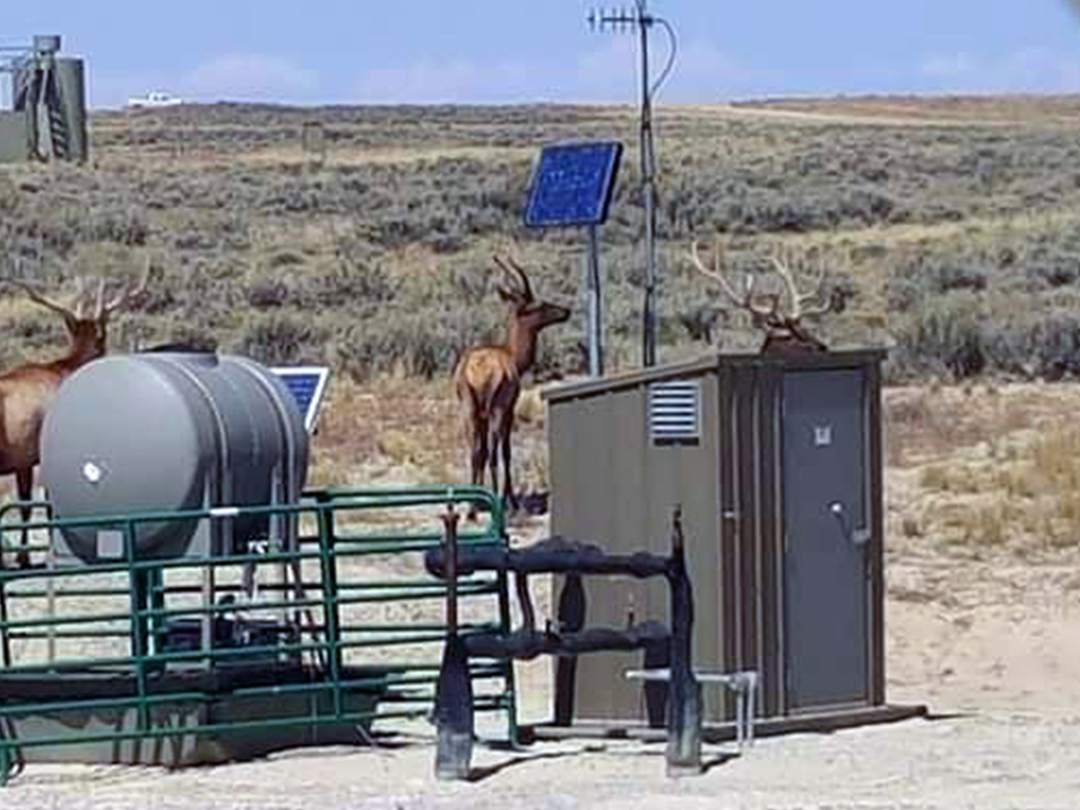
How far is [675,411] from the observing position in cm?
1223

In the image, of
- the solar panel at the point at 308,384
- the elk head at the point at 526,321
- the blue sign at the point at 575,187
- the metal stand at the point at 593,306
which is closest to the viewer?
the solar panel at the point at 308,384

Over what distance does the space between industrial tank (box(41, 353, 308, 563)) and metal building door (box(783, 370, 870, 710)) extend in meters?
2.19

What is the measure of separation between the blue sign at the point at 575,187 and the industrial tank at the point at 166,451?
21.8ft

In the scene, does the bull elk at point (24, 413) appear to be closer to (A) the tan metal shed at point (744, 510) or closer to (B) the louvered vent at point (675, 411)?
(A) the tan metal shed at point (744, 510)

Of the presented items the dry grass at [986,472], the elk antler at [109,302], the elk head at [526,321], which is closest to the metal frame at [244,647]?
the elk antler at [109,302]

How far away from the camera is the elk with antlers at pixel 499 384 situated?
21.9 metres

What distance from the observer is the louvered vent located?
12156mm

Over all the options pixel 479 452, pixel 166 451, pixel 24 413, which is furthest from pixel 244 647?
pixel 479 452

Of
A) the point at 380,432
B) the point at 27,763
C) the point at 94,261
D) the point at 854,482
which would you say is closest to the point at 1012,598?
the point at 854,482

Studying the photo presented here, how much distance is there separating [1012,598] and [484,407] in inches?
193

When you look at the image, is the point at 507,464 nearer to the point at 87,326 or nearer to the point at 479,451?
the point at 479,451

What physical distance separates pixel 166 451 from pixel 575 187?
7872 mm

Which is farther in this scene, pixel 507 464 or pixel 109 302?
Result: pixel 109 302

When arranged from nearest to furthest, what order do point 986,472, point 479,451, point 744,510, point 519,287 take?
point 744,510
point 479,451
point 519,287
point 986,472
